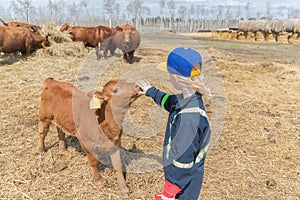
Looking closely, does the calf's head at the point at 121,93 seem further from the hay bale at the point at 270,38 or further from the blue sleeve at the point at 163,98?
the hay bale at the point at 270,38

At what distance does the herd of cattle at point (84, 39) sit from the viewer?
948 cm

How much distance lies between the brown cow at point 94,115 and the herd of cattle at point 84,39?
6991 mm

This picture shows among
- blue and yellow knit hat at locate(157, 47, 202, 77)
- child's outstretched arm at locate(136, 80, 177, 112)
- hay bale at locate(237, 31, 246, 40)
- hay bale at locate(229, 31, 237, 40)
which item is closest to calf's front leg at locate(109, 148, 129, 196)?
child's outstretched arm at locate(136, 80, 177, 112)

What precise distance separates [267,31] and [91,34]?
77.8ft

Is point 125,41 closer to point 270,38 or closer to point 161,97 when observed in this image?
point 161,97

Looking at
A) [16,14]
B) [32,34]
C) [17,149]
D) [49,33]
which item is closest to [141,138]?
[17,149]

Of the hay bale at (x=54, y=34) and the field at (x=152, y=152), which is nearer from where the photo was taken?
the field at (x=152, y=152)

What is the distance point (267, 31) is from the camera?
29.5 metres

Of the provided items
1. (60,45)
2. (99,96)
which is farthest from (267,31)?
(99,96)

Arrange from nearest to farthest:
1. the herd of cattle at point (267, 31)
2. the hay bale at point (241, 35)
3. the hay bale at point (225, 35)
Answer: the herd of cattle at point (267, 31) < the hay bale at point (241, 35) < the hay bale at point (225, 35)

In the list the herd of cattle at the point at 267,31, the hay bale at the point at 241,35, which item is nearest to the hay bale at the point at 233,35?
the herd of cattle at the point at 267,31

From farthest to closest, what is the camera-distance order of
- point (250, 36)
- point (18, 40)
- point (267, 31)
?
point (250, 36)
point (267, 31)
point (18, 40)

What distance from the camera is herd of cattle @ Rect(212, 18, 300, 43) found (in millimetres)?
27188

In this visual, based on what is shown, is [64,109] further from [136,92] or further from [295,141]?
[295,141]
